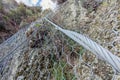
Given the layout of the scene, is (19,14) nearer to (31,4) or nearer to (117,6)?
(31,4)

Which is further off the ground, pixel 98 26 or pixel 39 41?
pixel 98 26

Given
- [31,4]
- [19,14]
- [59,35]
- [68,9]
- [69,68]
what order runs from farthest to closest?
1. [31,4]
2. [19,14]
3. [68,9]
4. [59,35]
5. [69,68]

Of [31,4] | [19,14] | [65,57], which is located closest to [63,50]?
[65,57]

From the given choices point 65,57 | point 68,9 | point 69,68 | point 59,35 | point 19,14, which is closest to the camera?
point 69,68

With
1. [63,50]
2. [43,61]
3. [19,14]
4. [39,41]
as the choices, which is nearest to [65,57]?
[63,50]

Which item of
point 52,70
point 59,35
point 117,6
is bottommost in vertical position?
point 52,70

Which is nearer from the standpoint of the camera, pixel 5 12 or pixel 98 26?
pixel 98 26
